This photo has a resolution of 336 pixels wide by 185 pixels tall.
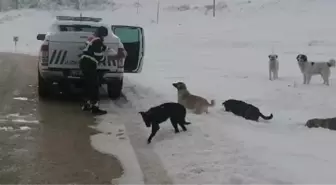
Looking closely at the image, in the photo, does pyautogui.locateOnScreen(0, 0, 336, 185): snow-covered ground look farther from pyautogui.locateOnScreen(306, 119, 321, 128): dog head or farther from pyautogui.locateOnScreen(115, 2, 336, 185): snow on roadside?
pyautogui.locateOnScreen(306, 119, 321, 128): dog head

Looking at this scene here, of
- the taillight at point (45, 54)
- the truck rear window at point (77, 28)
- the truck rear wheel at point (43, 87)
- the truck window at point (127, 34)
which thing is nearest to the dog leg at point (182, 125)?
the taillight at point (45, 54)

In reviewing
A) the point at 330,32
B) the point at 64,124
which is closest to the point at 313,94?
the point at 64,124

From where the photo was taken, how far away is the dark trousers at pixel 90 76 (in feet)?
31.0

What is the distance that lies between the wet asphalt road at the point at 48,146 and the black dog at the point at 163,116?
95 cm

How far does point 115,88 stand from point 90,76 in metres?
1.62

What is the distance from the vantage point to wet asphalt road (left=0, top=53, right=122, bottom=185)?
5.78 metres

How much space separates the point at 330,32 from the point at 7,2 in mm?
59140

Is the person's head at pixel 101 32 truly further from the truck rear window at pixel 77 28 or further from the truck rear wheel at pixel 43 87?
the truck rear wheel at pixel 43 87

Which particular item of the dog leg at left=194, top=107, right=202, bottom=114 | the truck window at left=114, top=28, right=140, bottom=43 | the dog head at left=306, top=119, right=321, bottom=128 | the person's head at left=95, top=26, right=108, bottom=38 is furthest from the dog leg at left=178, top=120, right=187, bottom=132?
the truck window at left=114, top=28, right=140, bottom=43

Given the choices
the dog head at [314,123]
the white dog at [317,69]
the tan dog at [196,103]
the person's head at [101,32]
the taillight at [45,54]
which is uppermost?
the person's head at [101,32]

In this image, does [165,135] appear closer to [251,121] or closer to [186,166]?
[186,166]

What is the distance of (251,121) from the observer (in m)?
9.32

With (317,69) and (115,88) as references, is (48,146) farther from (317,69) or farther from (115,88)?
(317,69)

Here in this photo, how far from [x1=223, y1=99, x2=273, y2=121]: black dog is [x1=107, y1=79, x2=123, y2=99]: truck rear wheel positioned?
2383mm
